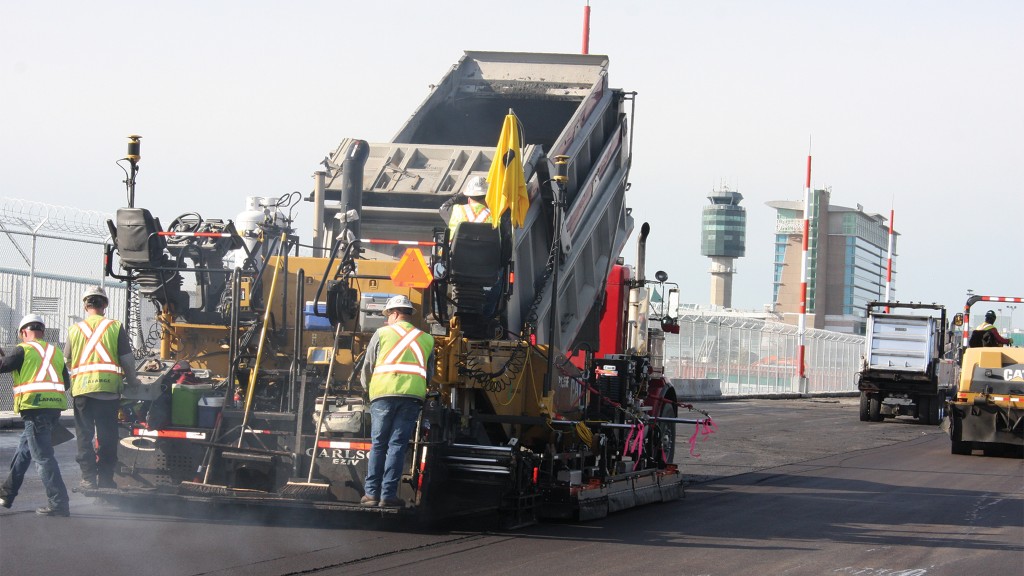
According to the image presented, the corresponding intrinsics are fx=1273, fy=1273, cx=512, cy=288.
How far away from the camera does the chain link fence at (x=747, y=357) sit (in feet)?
121

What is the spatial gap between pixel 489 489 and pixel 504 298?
4.85 feet

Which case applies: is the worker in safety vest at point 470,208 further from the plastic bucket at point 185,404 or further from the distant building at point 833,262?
the distant building at point 833,262

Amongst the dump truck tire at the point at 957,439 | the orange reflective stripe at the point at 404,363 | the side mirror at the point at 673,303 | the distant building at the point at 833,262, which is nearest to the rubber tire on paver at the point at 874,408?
the dump truck tire at the point at 957,439

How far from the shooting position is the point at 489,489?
9.02 meters

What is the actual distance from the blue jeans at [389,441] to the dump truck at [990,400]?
12271 mm

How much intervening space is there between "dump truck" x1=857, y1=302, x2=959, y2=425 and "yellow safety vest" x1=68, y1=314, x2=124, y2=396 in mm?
21360

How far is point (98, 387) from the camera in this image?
9.07 m

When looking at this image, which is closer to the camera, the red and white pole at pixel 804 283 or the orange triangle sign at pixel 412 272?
the orange triangle sign at pixel 412 272

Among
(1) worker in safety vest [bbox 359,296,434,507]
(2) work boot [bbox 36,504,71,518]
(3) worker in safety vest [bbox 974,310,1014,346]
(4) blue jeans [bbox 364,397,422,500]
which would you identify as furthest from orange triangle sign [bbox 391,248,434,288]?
(3) worker in safety vest [bbox 974,310,1014,346]

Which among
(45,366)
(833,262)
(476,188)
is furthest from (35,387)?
(833,262)

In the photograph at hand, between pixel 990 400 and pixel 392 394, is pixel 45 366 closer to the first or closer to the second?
pixel 392 394

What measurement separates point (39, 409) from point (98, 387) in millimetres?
455

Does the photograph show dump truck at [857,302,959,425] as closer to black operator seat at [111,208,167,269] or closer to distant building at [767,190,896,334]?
black operator seat at [111,208,167,269]

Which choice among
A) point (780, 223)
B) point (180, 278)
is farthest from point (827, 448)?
point (780, 223)
